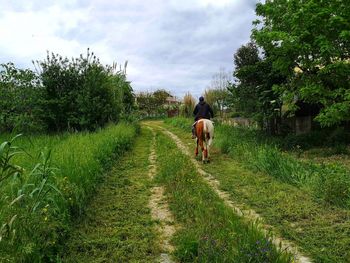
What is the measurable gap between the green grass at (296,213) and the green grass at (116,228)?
167 cm

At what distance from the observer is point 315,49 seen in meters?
10.1

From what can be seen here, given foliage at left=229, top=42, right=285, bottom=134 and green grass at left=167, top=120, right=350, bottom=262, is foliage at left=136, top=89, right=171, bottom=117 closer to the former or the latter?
foliage at left=229, top=42, right=285, bottom=134

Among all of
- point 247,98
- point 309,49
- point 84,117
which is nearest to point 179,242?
point 309,49


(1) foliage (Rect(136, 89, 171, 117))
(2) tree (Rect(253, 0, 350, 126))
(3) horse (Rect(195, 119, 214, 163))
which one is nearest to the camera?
(2) tree (Rect(253, 0, 350, 126))

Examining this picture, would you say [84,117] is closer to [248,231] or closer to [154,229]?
[154,229]

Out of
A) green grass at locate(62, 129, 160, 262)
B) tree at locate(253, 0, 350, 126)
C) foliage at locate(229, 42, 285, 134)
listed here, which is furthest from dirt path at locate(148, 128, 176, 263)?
foliage at locate(229, 42, 285, 134)

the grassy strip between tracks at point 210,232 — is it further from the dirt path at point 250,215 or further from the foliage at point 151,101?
the foliage at point 151,101

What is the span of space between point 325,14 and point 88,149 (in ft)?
23.3

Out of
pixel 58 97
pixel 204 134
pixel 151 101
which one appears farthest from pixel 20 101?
pixel 151 101

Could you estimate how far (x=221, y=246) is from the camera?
148 inches

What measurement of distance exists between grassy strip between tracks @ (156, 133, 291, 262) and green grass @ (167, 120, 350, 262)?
0.49 meters

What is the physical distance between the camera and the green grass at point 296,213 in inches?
160

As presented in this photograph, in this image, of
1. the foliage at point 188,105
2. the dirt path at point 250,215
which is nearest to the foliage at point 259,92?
the dirt path at point 250,215

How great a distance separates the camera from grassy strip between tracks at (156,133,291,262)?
352cm
